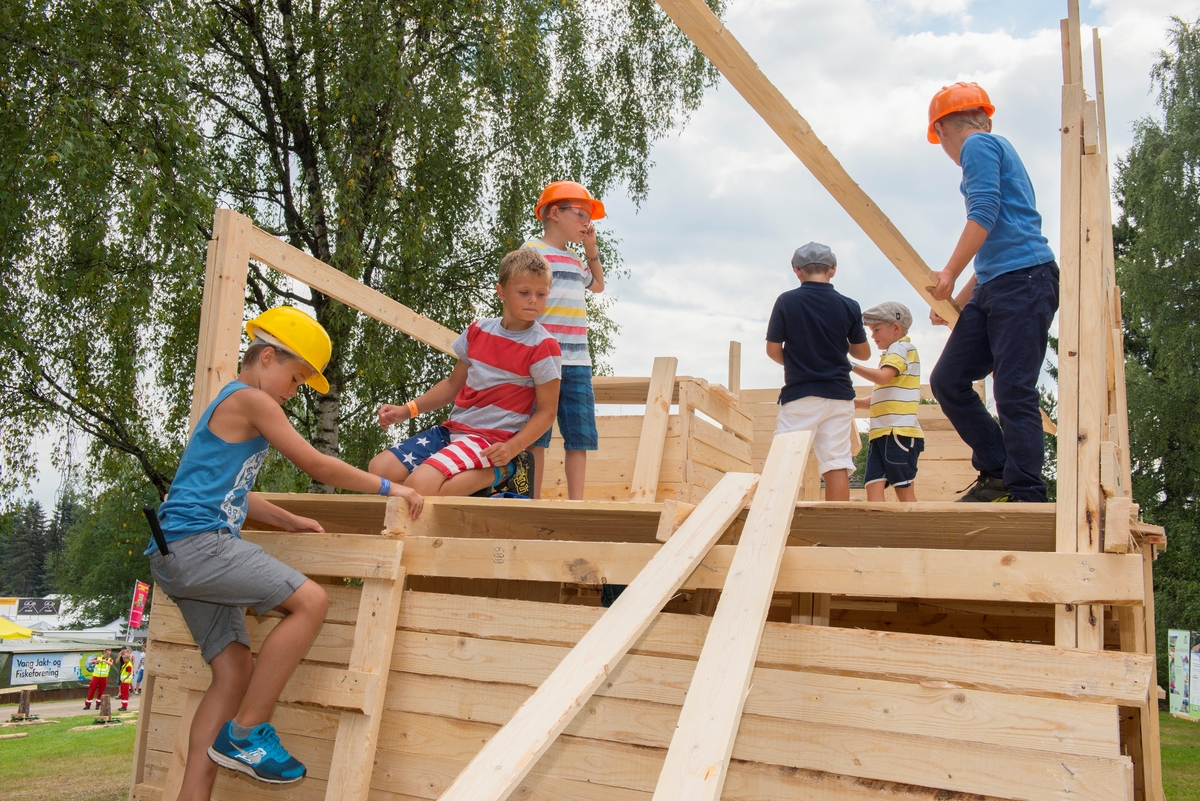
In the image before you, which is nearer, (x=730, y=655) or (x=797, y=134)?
(x=730, y=655)

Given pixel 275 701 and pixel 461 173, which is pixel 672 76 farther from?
pixel 275 701

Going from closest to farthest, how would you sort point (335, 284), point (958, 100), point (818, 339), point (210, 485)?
1. point (210, 485)
2. point (958, 100)
3. point (335, 284)
4. point (818, 339)

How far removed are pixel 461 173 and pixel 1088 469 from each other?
11340 millimetres

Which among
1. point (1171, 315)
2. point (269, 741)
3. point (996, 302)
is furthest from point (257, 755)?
point (1171, 315)

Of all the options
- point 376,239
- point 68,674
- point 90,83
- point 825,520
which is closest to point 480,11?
point 376,239

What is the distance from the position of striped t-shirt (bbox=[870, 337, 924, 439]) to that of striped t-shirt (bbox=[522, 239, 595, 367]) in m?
2.17

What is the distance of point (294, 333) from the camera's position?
3307 mm

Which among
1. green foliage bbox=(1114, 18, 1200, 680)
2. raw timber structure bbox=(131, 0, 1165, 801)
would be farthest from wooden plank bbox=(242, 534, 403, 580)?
Answer: green foliage bbox=(1114, 18, 1200, 680)

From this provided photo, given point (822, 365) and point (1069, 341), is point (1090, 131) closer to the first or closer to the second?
point (1069, 341)

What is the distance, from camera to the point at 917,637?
8.00ft

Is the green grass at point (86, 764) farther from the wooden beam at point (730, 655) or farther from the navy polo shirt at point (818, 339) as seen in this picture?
the wooden beam at point (730, 655)

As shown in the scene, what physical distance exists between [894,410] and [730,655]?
12.7ft

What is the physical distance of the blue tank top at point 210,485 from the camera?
10.1 feet

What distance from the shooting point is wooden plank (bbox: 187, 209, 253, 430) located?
3729mm
